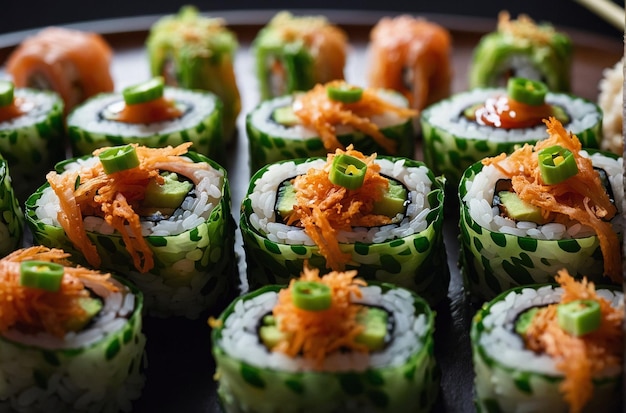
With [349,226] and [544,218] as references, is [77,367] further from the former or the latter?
[544,218]

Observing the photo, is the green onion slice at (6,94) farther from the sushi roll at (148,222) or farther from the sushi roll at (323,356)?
the sushi roll at (323,356)

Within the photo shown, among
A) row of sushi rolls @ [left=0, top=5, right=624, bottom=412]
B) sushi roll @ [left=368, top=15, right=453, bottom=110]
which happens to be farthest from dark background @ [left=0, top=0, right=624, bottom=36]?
row of sushi rolls @ [left=0, top=5, right=624, bottom=412]

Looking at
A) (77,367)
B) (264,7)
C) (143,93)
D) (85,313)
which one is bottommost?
(264,7)

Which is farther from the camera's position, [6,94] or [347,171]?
[6,94]

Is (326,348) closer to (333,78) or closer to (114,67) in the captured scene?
(333,78)

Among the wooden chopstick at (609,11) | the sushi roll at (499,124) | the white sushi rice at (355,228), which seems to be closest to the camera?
the white sushi rice at (355,228)

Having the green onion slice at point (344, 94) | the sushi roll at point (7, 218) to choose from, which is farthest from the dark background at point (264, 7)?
the sushi roll at point (7, 218)

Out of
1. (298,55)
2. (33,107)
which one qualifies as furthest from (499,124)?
(33,107)

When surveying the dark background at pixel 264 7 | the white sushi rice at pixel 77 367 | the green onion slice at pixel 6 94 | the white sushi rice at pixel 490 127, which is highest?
the green onion slice at pixel 6 94
